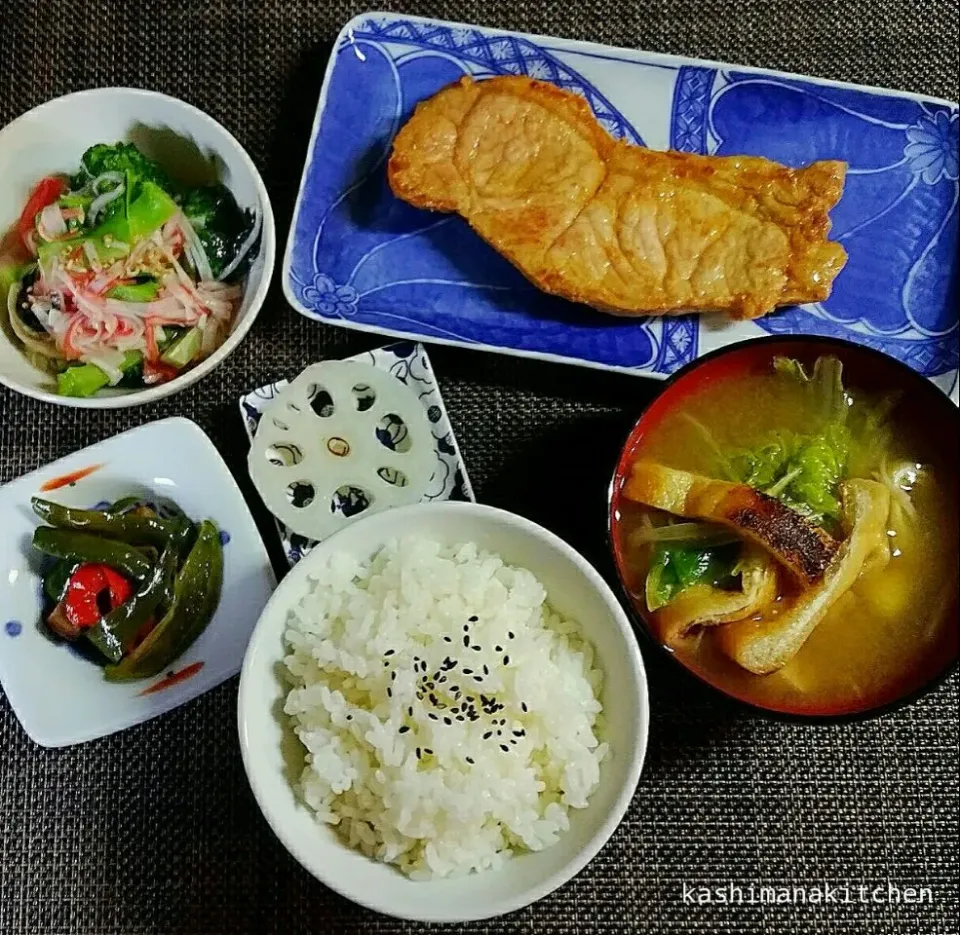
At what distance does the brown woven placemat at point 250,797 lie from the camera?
216 cm

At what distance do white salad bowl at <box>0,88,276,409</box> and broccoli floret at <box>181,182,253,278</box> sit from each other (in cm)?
3

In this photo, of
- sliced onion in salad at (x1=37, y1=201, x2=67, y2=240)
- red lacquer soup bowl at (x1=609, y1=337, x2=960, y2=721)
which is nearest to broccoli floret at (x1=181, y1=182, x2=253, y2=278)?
sliced onion in salad at (x1=37, y1=201, x2=67, y2=240)

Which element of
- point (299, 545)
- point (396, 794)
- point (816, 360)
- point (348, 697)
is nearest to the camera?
point (396, 794)

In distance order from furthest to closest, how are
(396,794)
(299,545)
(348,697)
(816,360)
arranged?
(299,545) < (816,360) < (348,697) < (396,794)

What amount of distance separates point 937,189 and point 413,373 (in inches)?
51.9

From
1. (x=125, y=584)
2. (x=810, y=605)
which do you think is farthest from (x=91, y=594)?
(x=810, y=605)

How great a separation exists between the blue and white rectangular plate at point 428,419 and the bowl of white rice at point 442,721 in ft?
0.93

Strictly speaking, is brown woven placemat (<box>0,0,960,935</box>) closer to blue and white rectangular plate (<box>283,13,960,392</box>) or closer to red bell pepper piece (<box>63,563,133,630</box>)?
blue and white rectangular plate (<box>283,13,960,392</box>)

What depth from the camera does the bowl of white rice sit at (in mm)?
1685

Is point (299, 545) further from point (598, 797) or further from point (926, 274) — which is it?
point (926, 274)

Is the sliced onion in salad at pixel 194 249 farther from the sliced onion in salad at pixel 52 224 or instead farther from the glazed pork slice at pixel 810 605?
the glazed pork slice at pixel 810 605

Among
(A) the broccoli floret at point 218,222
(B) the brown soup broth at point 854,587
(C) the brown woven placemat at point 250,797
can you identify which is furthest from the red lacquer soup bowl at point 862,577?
(A) the broccoli floret at point 218,222

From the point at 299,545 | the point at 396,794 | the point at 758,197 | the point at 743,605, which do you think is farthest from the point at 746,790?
the point at 758,197

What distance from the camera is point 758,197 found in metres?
2.14
